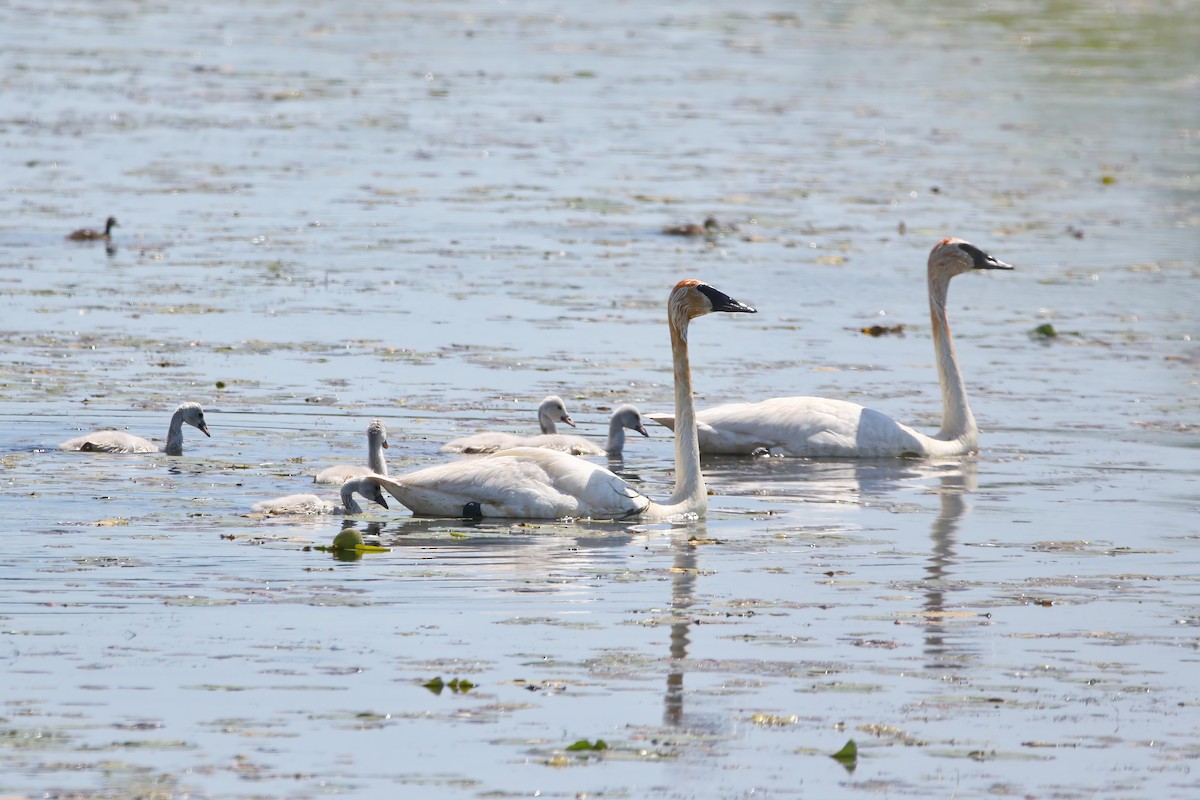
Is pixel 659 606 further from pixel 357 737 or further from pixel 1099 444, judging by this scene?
pixel 1099 444

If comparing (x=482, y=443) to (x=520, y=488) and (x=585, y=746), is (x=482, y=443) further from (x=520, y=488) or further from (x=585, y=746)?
(x=585, y=746)

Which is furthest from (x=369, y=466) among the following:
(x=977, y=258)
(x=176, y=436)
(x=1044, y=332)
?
(x=1044, y=332)

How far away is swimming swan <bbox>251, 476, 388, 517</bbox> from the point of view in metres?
12.3

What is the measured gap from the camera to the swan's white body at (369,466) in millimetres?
13211

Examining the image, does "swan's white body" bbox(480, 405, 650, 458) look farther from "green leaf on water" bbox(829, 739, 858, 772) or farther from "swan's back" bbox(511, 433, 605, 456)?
"green leaf on water" bbox(829, 739, 858, 772)

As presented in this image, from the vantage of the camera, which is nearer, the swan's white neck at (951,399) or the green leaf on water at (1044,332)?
the swan's white neck at (951,399)

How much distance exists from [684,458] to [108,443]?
141 inches

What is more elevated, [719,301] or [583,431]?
[719,301]

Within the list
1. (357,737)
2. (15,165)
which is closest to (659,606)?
(357,737)

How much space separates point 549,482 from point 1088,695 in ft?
13.7

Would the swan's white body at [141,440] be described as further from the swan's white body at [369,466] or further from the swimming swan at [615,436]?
the swimming swan at [615,436]

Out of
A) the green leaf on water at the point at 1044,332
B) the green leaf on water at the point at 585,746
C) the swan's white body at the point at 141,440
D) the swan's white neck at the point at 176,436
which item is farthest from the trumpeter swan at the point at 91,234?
the green leaf on water at the point at 585,746

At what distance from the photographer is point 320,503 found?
12.5 meters

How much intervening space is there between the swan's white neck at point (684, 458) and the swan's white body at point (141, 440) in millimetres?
3155
